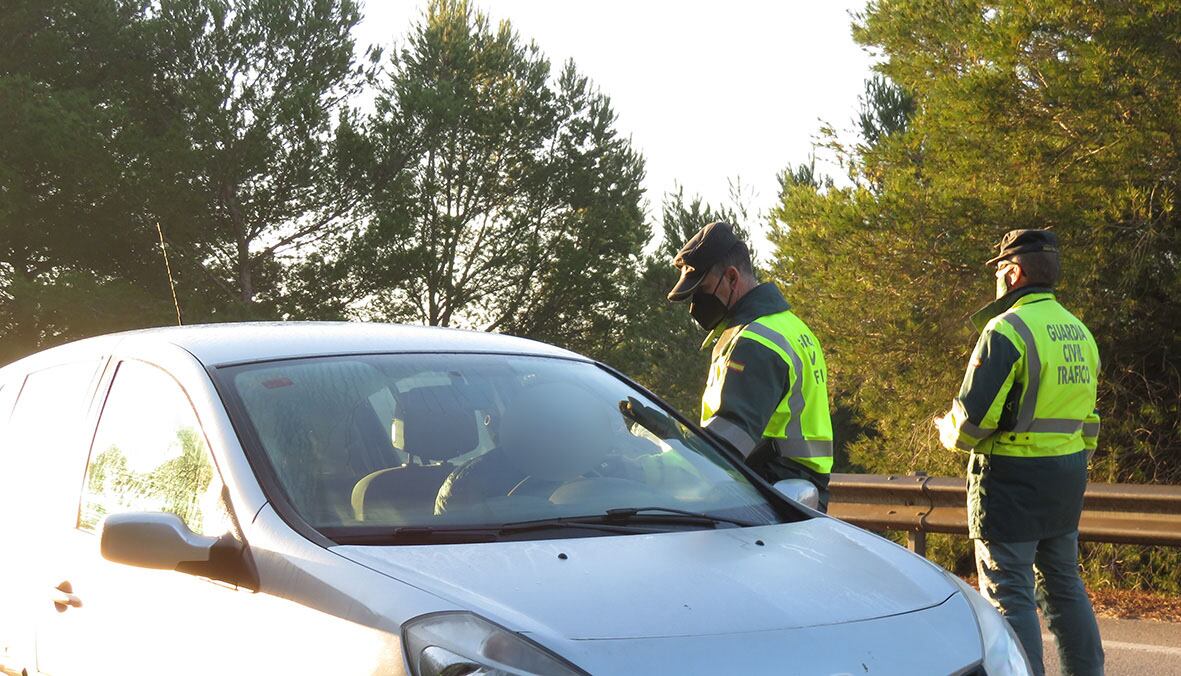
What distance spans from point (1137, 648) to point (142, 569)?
461cm

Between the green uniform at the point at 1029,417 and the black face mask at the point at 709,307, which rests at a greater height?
the black face mask at the point at 709,307

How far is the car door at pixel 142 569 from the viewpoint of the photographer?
2.59m

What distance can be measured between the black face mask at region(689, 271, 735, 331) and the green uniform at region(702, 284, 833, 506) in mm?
39

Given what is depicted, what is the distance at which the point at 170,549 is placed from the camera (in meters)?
2.56

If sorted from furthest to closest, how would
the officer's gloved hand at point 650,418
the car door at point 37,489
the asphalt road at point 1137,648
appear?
the asphalt road at point 1137,648
the officer's gloved hand at point 650,418
the car door at point 37,489

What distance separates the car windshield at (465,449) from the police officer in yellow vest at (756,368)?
2.16 ft

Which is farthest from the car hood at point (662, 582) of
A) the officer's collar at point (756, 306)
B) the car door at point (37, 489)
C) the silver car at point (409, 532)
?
the officer's collar at point (756, 306)

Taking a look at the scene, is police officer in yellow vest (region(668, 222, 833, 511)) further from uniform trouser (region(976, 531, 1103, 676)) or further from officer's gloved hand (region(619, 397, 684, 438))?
uniform trouser (region(976, 531, 1103, 676))

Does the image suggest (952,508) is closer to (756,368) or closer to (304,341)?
(756,368)

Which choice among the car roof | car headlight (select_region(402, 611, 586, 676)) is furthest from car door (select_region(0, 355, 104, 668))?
car headlight (select_region(402, 611, 586, 676))

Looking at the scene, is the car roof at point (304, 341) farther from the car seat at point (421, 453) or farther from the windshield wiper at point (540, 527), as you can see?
the windshield wiper at point (540, 527)

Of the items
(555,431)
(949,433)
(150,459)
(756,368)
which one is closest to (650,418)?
(555,431)

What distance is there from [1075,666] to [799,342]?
1.50 meters

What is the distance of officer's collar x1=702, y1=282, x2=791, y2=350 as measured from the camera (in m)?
4.32
